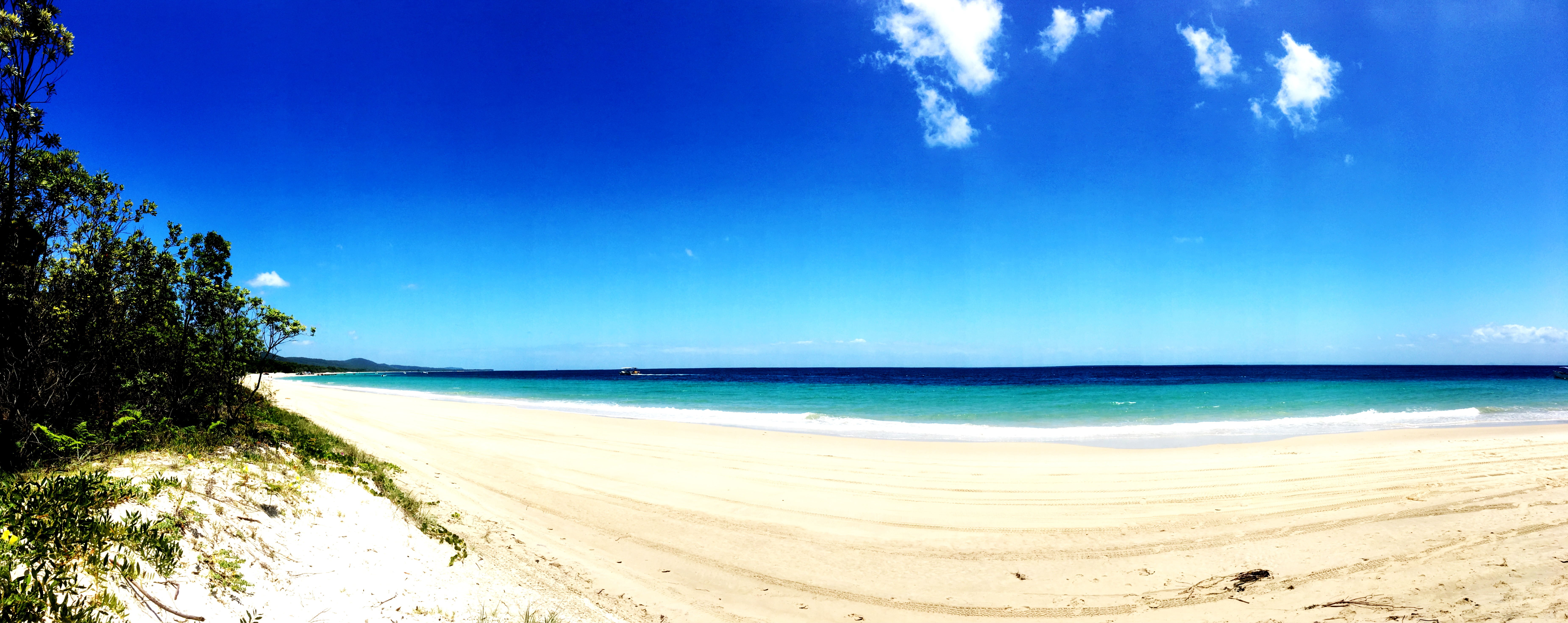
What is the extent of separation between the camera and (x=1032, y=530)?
7902 millimetres

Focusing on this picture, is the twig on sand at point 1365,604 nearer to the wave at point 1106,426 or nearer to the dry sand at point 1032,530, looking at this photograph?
the dry sand at point 1032,530

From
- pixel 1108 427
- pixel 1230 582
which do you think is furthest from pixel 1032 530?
pixel 1108 427

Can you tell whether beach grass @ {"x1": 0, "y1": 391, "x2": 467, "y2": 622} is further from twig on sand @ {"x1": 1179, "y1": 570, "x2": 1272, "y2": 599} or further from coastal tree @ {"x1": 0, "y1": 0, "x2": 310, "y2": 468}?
twig on sand @ {"x1": 1179, "y1": 570, "x2": 1272, "y2": 599}

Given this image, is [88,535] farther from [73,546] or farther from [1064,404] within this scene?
[1064,404]

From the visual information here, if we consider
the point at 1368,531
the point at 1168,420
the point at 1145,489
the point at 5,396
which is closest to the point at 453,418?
the point at 5,396

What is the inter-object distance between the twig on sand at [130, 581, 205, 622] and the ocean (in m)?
16.4

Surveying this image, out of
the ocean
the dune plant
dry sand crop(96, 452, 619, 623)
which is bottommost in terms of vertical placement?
the ocean

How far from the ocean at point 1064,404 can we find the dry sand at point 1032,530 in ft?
17.9

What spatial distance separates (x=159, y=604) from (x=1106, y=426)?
76.9 feet

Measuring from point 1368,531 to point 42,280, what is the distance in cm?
1572

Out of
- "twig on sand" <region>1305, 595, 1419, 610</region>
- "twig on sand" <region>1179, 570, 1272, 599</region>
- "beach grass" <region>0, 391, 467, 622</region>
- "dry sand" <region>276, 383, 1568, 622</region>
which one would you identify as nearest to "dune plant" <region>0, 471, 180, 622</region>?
"beach grass" <region>0, 391, 467, 622</region>

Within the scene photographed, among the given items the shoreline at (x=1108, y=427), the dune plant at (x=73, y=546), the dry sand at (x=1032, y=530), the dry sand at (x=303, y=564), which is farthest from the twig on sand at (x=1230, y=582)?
the shoreline at (x=1108, y=427)

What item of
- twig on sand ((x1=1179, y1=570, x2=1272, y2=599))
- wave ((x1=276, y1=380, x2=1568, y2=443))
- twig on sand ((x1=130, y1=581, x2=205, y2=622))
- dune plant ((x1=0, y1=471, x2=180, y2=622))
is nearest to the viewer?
dune plant ((x1=0, y1=471, x2=180, y2=622))

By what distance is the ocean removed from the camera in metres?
19.9
